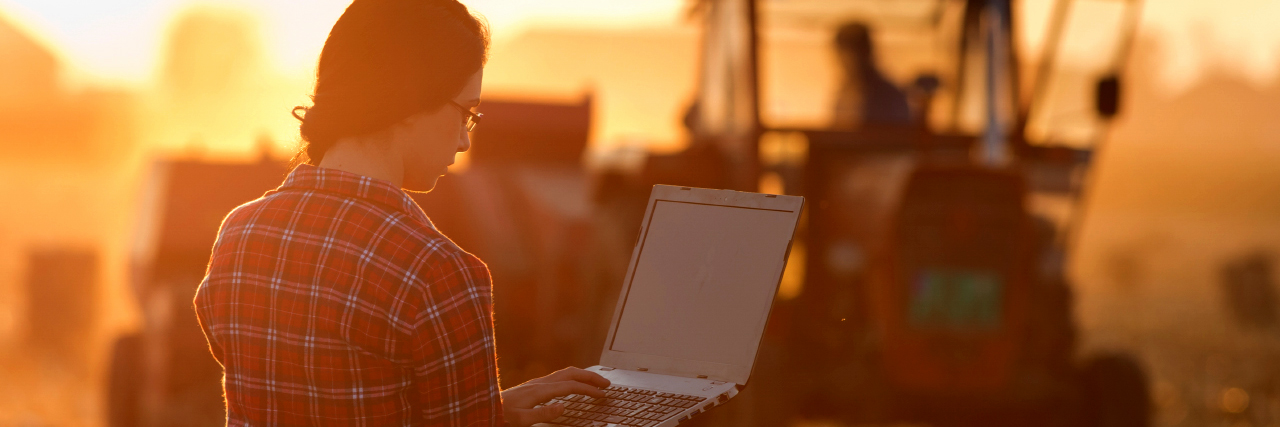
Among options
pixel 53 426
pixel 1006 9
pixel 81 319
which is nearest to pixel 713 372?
pixel 1006 9

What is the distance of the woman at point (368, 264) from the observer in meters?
1.37

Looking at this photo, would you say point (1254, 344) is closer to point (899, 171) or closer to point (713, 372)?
point (899, 171)

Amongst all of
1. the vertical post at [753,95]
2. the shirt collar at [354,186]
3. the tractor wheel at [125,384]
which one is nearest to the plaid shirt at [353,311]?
the shirt collar at [354,186]

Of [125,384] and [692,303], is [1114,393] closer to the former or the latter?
[692,303]

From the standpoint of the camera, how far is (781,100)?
520 centimetres

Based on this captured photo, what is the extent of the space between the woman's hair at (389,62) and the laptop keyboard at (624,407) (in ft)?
1.74

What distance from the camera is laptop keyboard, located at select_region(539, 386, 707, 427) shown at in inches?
66.3

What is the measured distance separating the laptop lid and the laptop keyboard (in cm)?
11

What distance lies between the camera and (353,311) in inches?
54.1

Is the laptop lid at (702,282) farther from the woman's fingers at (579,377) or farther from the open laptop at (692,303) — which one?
the woman's fingers at (579,377)

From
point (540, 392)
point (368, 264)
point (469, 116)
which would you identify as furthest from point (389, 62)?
point (540, 392)

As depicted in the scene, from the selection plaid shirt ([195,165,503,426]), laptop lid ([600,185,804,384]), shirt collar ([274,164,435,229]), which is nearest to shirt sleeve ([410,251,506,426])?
plaid shirt ([195,165,503,426])

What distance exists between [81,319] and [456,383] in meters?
11.5

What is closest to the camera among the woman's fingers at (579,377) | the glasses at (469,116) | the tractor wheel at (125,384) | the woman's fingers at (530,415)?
the glasses at (469,116)
